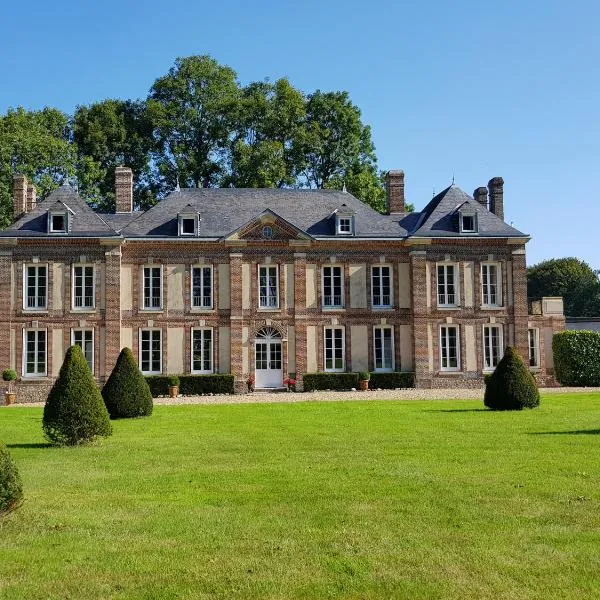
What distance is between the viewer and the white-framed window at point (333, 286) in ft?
107

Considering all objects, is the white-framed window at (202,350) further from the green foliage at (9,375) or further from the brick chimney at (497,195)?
the brick chimney at (497,195)

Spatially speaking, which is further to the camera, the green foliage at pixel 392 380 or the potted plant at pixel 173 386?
the green foliage at pixel 392 380

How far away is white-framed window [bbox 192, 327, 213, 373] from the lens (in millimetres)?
32094

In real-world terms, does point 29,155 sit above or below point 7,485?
above

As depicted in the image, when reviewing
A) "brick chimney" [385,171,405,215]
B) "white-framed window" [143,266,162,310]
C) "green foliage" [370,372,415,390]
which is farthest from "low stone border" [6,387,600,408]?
"brick chimney" [385,171,405,215]

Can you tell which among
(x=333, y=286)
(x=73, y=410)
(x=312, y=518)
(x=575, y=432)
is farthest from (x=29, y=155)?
(x=312, y=518)

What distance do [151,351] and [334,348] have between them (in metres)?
7.89

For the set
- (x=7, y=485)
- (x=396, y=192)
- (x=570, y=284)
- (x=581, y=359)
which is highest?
(x=396, y=192)

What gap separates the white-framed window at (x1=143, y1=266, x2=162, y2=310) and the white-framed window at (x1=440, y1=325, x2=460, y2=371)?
12.4m

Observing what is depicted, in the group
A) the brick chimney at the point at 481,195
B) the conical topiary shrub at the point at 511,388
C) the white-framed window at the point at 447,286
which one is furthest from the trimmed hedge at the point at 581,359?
the conical topiary shrub at the point at 511,388

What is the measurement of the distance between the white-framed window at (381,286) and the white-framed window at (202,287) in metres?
7.12

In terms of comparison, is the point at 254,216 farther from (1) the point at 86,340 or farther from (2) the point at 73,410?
(2) the point at 73,410

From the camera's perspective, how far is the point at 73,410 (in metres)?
14.1

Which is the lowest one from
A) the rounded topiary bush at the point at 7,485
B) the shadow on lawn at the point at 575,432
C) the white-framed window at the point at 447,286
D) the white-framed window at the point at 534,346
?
the shadow on lawn at the point at 575,432
